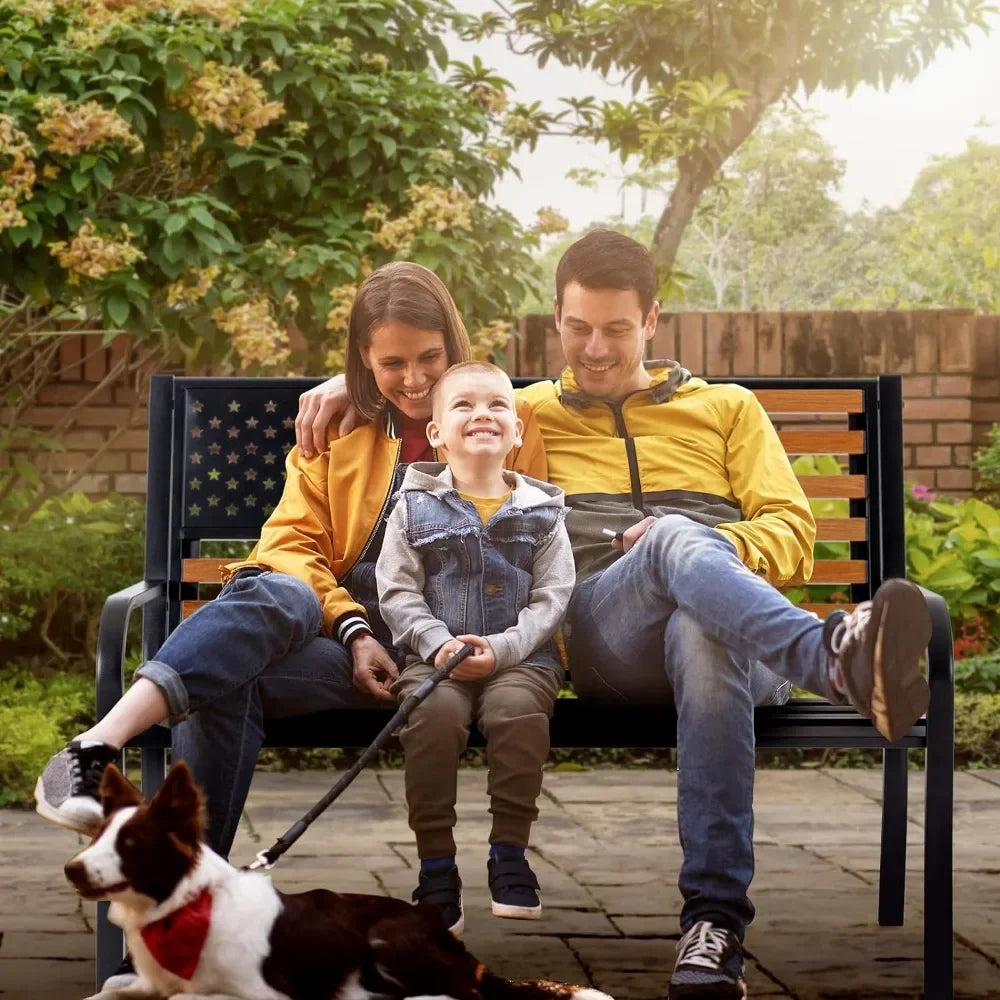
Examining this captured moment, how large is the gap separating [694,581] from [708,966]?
55 centimetres

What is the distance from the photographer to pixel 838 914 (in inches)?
129

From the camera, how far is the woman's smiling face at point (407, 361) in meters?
2.87

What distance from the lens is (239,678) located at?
245 cm

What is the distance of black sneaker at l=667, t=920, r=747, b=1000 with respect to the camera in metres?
2.21

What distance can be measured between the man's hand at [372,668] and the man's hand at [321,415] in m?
0.46

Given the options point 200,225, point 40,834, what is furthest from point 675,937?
point 200,225

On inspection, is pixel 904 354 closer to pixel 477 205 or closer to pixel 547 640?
pixel 477 205

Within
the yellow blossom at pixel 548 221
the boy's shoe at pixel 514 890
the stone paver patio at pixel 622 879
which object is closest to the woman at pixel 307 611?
the boy's shoe at pixel 514 890

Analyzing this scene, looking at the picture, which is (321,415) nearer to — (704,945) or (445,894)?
(445,894)

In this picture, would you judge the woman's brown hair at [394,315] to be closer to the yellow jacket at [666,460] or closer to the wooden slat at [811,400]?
the yellow jacket at [666,460]

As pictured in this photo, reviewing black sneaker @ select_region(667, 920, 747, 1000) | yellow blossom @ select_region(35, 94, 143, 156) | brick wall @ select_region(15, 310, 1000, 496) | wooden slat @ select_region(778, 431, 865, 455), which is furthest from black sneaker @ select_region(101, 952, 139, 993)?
brick wall @ select_region(15, 310, 1000, 496)

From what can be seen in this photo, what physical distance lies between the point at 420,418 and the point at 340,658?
0.53 metres

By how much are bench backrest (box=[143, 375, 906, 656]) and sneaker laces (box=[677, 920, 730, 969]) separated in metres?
1.03

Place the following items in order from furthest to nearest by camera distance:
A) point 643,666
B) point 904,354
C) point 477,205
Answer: point 904,354 < point 477,205 < point 643,666
